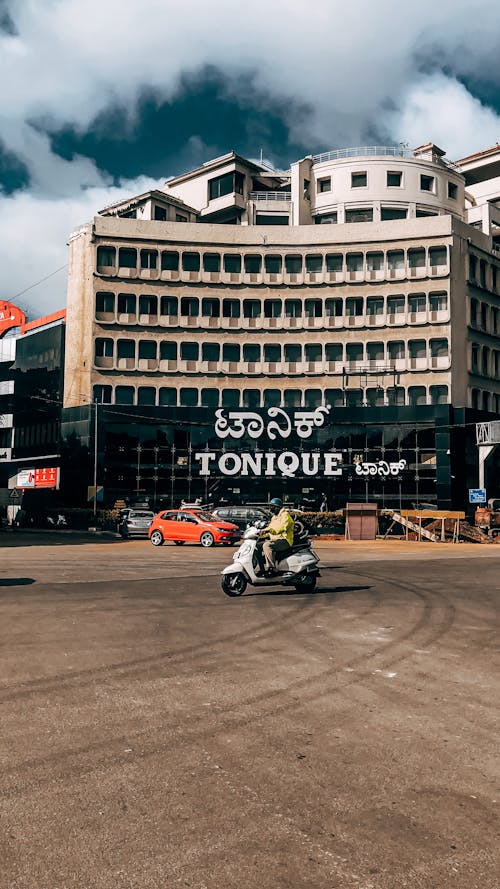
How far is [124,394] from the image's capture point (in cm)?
5953

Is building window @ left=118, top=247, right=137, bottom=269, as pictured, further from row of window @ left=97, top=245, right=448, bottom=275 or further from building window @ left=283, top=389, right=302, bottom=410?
building window @ left=283, top=389, right=302, bottom=410

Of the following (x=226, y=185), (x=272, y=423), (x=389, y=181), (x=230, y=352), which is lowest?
(x=272, y=423)

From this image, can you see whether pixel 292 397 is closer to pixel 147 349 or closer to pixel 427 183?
pixel 147 349

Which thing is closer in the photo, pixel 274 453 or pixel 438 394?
pixel 274 453

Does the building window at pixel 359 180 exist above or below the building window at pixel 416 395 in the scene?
above

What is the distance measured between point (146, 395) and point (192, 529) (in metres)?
28.2

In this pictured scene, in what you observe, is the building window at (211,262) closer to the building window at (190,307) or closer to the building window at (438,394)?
the building window at (190,307)

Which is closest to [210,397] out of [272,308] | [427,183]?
[272,308]

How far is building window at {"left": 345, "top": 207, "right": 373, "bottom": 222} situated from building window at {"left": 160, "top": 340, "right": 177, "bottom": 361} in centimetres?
2272

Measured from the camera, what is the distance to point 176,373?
60.0 meters

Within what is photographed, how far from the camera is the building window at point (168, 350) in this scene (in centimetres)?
6022

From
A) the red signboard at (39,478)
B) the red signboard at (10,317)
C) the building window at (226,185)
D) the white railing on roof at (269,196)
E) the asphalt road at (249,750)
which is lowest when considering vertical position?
the asphalt road at (249,750)

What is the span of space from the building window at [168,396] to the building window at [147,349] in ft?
8.84

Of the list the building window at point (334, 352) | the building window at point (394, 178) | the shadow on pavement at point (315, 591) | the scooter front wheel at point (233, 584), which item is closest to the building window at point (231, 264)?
the building window at point (334, 352)
